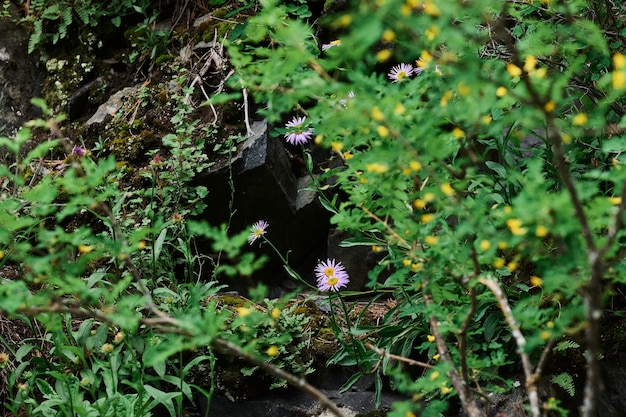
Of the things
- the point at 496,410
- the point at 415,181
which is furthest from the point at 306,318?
the point at 415,181

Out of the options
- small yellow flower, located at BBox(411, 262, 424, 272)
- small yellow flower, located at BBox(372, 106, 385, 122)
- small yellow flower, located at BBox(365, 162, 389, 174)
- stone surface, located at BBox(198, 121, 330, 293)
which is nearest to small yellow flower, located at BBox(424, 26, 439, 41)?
small yellow flower, located at BBox(372, 106, 385, 122)

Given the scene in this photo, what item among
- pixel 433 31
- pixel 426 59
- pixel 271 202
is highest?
pixel 433 31

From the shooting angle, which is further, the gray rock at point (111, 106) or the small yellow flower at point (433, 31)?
the gray rock at point (111, 106)

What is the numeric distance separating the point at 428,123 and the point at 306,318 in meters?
1.47

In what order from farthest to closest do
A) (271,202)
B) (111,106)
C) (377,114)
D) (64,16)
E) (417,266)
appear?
(64,16), (111,106), (271,202), (417,266), (377,114)

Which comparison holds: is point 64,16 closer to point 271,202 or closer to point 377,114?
point 271,202

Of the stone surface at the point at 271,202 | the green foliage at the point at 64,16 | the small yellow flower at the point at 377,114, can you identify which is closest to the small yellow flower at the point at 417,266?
the small yellow flower at the point at 377,114

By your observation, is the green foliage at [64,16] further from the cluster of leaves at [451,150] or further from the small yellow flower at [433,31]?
the small yellow flower at [433,31]

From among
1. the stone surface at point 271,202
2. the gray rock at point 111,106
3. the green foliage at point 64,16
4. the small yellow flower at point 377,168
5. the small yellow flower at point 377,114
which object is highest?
the small yellow flower at point 377,114

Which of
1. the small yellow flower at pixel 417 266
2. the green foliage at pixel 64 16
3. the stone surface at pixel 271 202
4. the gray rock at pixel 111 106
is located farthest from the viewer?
the green foliage at pixel 64 16

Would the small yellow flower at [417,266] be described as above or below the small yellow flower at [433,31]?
below

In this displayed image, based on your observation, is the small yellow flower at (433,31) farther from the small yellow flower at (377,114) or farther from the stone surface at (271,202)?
the stone surface at (271,202)

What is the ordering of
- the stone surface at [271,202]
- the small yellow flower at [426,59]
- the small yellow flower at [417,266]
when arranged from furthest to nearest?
the stone surface at [271,202], the small yellow flower at [417,266], the small yellow flower at [426,59]

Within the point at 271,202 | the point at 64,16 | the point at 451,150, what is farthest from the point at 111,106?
the point at 451,150
